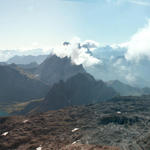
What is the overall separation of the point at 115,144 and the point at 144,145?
24.8m

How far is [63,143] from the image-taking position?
650ft

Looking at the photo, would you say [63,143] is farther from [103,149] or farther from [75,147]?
[103,149]

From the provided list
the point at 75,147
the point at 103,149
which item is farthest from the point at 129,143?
the point at 75,147

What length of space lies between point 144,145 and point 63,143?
234 feet

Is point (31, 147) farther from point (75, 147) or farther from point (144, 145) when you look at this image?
point (144, 145)

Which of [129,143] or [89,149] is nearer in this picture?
[89,149]

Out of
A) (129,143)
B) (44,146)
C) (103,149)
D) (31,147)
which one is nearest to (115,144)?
(129,143)

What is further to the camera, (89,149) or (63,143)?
(63,143)

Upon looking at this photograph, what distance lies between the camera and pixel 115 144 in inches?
7638

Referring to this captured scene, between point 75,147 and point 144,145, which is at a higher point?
point 75,147

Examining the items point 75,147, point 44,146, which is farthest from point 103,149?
point 44,146

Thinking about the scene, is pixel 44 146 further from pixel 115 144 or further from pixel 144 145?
pixel 144 145

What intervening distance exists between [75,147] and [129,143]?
60.6m

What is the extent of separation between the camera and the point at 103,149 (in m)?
159
